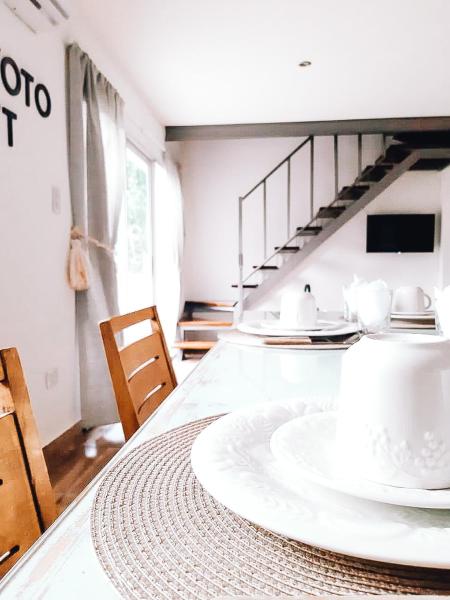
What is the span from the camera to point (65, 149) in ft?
9.23

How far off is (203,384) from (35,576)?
1.78 feet

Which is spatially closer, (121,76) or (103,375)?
(103,375)

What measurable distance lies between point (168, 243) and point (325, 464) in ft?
17.4

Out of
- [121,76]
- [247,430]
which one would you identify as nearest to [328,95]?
A: [121,76]

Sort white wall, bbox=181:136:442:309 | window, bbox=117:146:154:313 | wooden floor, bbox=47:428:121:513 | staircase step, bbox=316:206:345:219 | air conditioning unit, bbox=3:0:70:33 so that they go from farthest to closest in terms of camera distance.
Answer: white wall, bbox=181:136:442:309 < staircase step, bbox=316:206:345:219 < window, bbox=117:146:154:313 < air conditioning unit, bbox=3:0:70:33 < wooden floor, bbox=47:428:121:513

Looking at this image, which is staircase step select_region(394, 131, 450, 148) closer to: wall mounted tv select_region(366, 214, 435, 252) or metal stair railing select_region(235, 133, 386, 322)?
metal stair railing select_region(235, 133, 386, 322)

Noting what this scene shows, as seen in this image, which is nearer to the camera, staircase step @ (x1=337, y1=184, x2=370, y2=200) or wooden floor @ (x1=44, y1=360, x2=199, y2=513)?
wooden floor @ (x1=44, y1=360, x2=199, y2=513)

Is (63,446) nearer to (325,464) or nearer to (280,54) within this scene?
(325,464)

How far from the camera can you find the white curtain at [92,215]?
9.34 feet

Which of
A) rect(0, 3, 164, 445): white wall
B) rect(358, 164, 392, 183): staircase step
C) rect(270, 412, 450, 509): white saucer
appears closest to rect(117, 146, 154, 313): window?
rect(0, 3, 164, 445): white wall

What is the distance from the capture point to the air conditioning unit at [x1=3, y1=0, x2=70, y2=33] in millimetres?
2188

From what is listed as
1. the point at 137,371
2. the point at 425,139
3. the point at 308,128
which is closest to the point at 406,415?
the point at 137,371

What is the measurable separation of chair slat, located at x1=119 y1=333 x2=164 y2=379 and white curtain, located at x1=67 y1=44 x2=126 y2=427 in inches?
68.2

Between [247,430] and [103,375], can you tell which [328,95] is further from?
[247,430]
